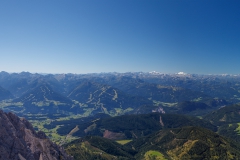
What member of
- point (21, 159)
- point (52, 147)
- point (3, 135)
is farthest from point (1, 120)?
point (52, 147)

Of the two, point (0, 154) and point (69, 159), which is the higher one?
point (0, 154)

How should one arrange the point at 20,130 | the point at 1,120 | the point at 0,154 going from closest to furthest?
the point at 0,154
the point at 1,120
the point at 20,130

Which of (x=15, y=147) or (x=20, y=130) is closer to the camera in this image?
(x=15, y=147)

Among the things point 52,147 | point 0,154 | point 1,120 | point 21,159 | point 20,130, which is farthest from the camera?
point 52,147

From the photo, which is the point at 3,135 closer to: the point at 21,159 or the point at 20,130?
the point at 21,159

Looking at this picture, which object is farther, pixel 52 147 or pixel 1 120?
pixel 52 147

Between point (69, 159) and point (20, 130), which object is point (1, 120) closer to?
point (20, 130)

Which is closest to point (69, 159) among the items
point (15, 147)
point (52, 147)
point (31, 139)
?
point (52, 147)

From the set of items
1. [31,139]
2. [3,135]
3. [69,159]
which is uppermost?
[3,135]

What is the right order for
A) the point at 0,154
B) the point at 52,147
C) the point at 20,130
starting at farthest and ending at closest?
the point at 52,147 → the point at 20,130 → the point at 0,154
